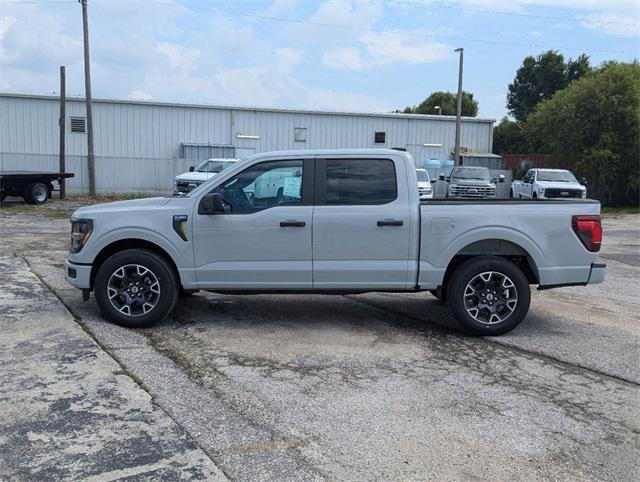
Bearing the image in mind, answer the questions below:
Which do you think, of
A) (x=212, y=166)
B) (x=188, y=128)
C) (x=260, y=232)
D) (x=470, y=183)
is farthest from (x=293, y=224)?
(x=188, y=128)

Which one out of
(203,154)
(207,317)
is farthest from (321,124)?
(207,317)

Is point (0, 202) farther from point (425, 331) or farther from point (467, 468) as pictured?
point (467, 468)

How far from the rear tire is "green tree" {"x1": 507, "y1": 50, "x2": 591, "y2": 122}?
5478 centimetres

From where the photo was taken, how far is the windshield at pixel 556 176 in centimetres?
2550

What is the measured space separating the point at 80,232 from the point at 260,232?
193cm

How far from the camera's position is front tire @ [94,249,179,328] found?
6.21 meters

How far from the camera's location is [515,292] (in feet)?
20.3

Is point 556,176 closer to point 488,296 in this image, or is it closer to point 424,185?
point 424,185

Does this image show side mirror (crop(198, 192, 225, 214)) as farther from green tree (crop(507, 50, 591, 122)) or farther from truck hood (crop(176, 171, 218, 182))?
green tree (crop(507, 50, 591, 122))

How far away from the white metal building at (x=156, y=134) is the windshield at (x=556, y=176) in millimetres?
10897

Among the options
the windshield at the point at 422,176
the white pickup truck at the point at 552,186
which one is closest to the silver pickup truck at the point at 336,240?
the windshield at the point at 422,176

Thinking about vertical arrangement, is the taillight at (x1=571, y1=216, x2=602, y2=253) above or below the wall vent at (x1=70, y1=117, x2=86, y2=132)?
below

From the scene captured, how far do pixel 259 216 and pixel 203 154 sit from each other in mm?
26219

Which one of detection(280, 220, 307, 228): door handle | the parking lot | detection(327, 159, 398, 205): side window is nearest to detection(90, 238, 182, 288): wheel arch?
the parking lot
